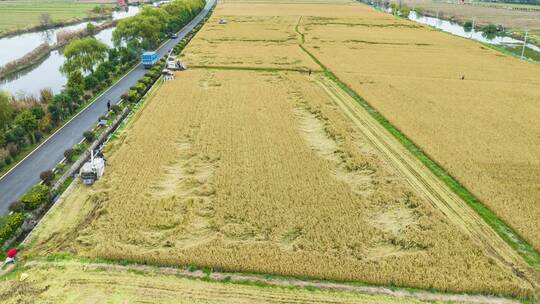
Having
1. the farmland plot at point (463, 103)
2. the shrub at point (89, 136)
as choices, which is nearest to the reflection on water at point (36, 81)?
the shrub at point (89, 136)

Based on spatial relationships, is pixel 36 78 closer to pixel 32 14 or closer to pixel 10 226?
pixel 10 226

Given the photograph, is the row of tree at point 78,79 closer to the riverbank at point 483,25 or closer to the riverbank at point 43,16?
the riverbank at point 43,16

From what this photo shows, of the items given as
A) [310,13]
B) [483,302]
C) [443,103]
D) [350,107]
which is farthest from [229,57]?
[310,13]

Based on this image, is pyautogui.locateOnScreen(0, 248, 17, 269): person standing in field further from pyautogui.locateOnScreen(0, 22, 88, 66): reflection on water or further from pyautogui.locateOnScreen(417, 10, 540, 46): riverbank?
pyautogui.locateOnScreen(417, 10, 540, 46): riverbank

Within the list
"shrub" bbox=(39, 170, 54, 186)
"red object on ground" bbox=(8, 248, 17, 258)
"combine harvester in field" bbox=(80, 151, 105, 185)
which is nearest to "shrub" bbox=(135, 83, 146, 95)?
"combine harvester in field" bbox=(80, 151, 105, 185)

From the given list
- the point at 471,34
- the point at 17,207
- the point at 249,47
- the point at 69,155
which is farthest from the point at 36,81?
the point at 471,34

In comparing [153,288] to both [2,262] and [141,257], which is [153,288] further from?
[2,262]
